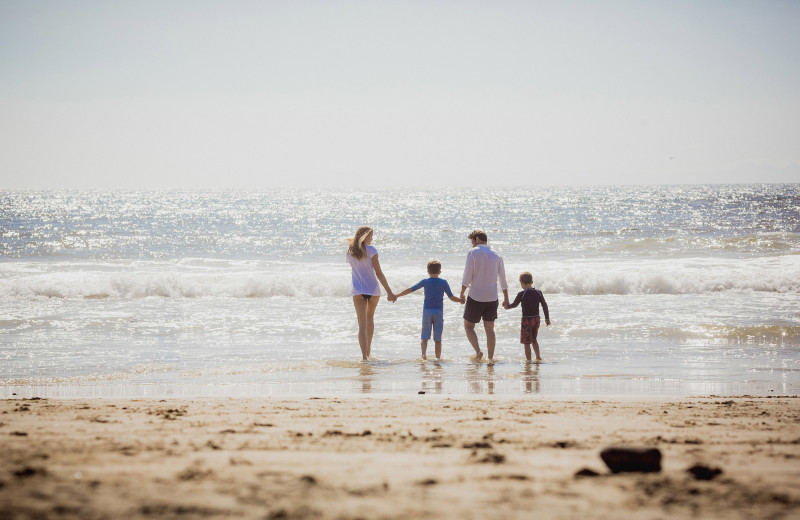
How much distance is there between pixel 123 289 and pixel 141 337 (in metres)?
7.67

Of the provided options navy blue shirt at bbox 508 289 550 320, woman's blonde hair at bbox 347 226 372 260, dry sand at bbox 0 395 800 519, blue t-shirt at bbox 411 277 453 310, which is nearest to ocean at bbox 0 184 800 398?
navy blue shirt at bbox 508 289 550 320

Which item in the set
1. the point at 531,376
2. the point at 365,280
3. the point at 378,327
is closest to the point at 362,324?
the point at 365,280

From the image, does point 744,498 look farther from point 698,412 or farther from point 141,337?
point 141,337

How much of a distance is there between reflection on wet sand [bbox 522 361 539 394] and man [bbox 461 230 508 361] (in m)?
0.74

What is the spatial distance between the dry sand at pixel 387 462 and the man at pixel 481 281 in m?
3.46

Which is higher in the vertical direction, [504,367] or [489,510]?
[489,510]

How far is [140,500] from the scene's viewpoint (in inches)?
107

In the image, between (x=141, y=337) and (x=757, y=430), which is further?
(x=141, y=337)

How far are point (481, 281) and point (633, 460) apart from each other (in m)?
5.67

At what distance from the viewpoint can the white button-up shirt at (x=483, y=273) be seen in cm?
865

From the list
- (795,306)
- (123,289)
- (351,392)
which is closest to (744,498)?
(351,392)

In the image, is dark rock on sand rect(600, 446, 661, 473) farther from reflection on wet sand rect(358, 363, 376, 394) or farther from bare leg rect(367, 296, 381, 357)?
bare leg rect(367, 296, 381, 357)

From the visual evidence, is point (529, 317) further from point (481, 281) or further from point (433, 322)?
point (433, 322)

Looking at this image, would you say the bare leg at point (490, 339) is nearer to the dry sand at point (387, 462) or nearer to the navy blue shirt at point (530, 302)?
the navy blue shirt at point (530, 302)
